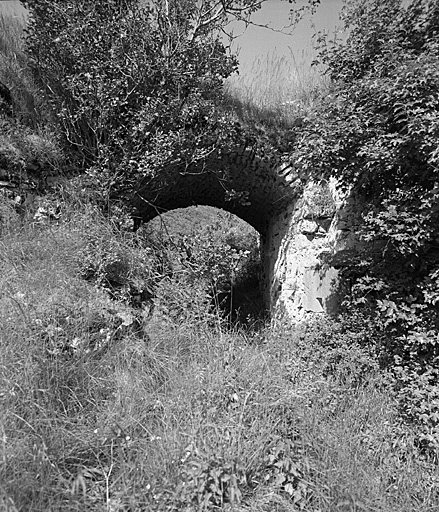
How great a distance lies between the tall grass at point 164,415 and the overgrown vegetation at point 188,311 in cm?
1

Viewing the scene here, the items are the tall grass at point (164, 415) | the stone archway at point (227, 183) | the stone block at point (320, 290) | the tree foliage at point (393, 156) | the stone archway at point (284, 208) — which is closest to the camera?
the tall grass at point (164, 415)

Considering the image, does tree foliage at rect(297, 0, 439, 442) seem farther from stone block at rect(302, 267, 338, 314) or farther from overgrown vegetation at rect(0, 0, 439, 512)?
stone block at rect(302, 267, 338, 314)

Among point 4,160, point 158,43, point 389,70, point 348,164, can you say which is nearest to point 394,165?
point 348,164

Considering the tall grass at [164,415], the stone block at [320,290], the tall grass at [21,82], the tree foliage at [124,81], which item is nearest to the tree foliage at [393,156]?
the stone block at [320,290]

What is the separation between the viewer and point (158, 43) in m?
3.83

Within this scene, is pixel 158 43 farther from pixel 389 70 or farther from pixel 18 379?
pixel 18 379

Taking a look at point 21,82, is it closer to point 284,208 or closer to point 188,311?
point 188,311

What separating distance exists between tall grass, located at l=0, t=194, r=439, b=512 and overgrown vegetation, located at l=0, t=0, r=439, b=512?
13 mm

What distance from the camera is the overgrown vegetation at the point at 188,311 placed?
1.88m

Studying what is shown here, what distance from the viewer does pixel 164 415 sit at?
2.17 metres

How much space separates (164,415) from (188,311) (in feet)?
4.00

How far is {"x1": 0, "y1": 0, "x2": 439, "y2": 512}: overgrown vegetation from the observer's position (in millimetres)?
1885

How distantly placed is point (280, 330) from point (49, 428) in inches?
101

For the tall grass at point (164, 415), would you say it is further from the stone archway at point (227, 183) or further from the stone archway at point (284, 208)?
the stone archway at point (227, 183)
